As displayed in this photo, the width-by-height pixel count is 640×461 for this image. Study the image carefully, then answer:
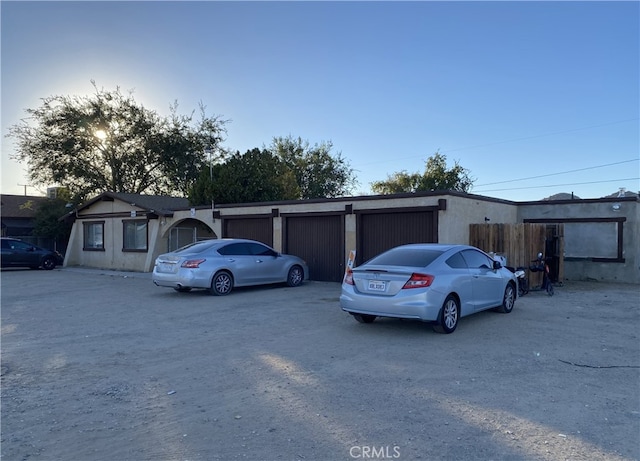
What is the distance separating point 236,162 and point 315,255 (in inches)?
346

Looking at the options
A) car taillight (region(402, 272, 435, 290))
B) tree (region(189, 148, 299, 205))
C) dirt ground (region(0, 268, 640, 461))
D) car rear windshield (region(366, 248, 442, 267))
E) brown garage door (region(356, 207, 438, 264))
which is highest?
tree (region(189, 148, 299, 205))

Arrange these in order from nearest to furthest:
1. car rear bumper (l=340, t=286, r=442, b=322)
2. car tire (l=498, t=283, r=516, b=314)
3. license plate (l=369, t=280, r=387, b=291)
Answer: car rear bumper (l=340, t=286, r=442, b=322) → license plate (l=369, t=280, r=387, b=291) → car tire (l=498, t=283, r=516, b=314)

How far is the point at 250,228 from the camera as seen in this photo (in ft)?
62.2

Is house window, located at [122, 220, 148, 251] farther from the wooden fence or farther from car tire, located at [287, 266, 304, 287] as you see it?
the wooden fence

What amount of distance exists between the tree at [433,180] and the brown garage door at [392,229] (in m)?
29.1

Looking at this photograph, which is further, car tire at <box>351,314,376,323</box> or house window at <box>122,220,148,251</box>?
house window at <box>122,220,148,251</box>

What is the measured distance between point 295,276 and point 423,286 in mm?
7811

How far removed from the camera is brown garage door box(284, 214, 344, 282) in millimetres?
16516

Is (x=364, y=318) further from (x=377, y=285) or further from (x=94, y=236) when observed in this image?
(x=94, y=236)

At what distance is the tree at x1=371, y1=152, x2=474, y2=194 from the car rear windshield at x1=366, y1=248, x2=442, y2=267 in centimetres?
3550

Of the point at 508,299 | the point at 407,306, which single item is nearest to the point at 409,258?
the point at 407,306

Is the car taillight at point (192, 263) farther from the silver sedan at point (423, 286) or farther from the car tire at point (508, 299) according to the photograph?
the car tire at point (508, 299)

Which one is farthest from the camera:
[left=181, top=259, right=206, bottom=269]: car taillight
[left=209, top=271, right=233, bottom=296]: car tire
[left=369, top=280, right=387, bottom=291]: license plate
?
[left=209, top=271, right=233, bottom=296]: car tire
